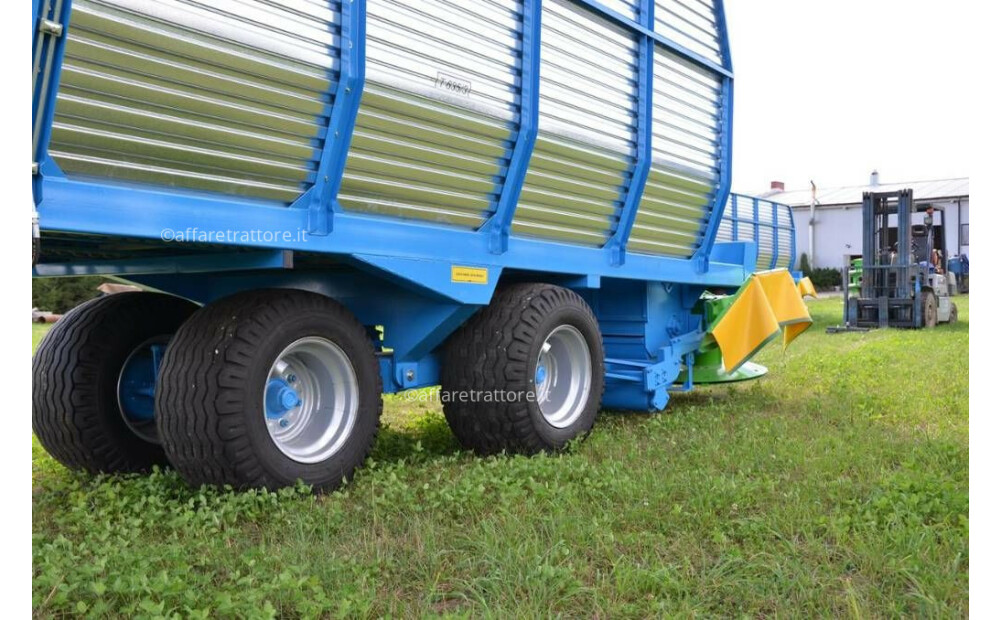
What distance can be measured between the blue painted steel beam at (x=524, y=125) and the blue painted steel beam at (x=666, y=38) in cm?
50

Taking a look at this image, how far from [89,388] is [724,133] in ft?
16.7

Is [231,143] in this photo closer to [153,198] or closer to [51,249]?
[153,198]

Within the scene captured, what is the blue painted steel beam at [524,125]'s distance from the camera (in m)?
4.94

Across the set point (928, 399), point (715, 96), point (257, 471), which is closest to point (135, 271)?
point (257, 471)

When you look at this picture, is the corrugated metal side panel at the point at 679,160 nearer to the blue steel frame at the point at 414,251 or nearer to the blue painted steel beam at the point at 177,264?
the blue steel frame at the point at 414,251

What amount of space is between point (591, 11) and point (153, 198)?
10.6 ft

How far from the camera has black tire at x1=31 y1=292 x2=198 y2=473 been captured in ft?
14.7

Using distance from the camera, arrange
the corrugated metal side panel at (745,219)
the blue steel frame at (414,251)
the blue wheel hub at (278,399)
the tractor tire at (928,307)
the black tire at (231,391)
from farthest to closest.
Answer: the corrugated metal side panel at (745,219) → the tractor tire at (928,307) → the blue wheel hub at (278,399) → the black tire at (231,391) → the blue steel frame at (414,251)

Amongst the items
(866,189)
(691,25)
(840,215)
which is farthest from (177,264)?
(866,189)

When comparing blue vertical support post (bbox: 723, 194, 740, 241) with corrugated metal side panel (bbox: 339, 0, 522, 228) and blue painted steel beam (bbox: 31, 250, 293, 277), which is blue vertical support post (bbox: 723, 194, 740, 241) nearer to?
corrugated metal side panel (bbox: 339, 0, 522, 228)

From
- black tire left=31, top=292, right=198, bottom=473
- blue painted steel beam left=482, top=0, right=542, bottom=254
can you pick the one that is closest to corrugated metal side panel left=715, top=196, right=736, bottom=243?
blue painted steel beam left=482, top=0, right=542, bottom=254

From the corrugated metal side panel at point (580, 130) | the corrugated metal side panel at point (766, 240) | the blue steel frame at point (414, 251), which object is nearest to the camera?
the blue steel frame at point (414, 251)

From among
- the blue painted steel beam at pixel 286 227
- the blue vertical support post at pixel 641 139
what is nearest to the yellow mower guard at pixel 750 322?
the blue painted steel beam at pixel 286 227

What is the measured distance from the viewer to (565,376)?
571cm
